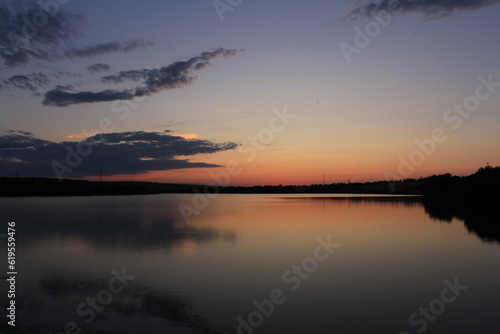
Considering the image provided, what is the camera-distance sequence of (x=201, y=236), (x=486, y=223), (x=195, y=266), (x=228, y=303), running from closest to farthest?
(x=228, y=303), (x=195, y=266), (x=201, y=236), (x=486, y=223)

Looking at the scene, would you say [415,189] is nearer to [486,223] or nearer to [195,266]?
[486,223]

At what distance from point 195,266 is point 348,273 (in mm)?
5648

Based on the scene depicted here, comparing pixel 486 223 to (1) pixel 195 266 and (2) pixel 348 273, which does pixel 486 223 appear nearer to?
(2) pixel 348 273

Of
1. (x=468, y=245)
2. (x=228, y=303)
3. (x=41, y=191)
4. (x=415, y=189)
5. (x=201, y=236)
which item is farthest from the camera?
(x=415, y=189)

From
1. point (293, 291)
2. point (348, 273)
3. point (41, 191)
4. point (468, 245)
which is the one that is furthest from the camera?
point (41, 191)

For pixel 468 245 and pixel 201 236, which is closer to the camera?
pixel 468 245

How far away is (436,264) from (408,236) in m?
9.33

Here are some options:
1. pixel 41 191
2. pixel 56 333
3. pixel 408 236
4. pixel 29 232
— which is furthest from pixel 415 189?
pixel 56 333

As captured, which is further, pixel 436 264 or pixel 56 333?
pixel 436 264

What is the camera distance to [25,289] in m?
12.1

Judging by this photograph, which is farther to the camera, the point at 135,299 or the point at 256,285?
the point at 256,285

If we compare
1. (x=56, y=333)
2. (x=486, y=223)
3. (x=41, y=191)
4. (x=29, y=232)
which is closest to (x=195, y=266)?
(x=56, y=333)

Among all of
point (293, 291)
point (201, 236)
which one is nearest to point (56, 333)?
point (293, 291)

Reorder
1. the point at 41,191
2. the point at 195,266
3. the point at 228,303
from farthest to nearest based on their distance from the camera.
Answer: the point at 41,191
the point at 195,266
the point at 228,303
